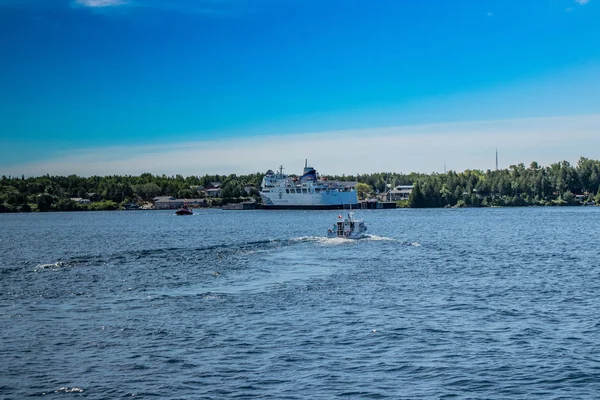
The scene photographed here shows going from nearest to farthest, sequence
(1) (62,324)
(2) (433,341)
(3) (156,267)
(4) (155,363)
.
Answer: (4) (155,363) < (2) (433,341) < (1) (62,324) < (3) (156,267)

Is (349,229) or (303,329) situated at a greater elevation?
(349,229)

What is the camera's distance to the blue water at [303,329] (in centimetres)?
2367

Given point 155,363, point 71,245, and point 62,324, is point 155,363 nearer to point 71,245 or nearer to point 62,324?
point 62,324

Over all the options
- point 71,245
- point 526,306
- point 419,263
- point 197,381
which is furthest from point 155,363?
point 71,245

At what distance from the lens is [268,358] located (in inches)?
1062

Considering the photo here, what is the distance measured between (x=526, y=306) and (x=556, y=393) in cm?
1527

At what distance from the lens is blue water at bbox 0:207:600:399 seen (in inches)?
932

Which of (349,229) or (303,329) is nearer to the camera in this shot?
(303,329)

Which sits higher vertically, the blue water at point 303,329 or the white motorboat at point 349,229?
the white motorboat at point 349,229

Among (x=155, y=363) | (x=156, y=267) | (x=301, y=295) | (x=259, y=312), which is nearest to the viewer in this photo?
(x=155, y=363)

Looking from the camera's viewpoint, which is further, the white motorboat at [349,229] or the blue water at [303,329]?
the white motorboat at [349,229]

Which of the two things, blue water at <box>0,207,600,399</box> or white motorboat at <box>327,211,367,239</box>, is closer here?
blue water at <box>0,207,600,399</box>

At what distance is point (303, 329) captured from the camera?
3195 centimetres

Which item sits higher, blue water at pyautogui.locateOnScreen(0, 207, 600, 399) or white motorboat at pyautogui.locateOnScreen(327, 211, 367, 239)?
white motorboat at pyautogui.locateOnScreen(327, 211, 367, 239)
